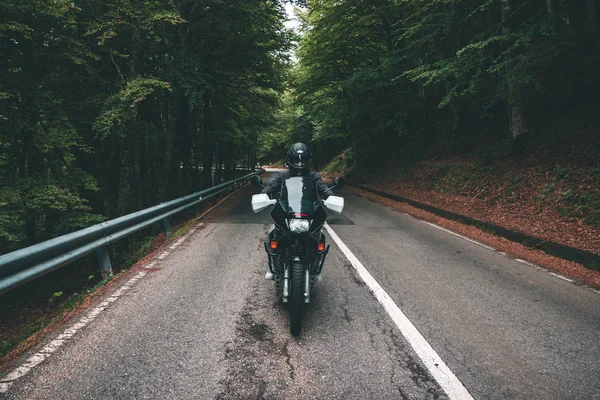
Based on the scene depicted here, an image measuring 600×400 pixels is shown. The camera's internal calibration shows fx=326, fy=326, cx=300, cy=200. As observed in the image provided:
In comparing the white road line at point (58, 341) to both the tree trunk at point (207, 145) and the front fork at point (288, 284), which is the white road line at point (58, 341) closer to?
the front fork at point (288, 284)

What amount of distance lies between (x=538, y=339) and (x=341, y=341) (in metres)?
2.05

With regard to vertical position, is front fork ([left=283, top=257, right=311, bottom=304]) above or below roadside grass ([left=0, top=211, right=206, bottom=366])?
above

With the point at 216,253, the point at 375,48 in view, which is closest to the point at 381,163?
the point at 375,48

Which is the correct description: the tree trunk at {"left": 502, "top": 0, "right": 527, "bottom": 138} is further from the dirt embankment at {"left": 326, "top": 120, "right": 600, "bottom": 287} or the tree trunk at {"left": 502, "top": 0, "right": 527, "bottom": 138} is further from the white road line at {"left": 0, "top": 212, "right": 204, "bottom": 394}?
the white road line at {"left": 0, "top": 212, "right": 204, "bottom": 394}

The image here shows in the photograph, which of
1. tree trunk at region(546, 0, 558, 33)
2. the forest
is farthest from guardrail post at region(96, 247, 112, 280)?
tree trunk at region(546, 0, 558, 33)

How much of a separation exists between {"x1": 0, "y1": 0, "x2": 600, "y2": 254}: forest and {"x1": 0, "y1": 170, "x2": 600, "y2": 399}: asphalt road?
5613 millimetres

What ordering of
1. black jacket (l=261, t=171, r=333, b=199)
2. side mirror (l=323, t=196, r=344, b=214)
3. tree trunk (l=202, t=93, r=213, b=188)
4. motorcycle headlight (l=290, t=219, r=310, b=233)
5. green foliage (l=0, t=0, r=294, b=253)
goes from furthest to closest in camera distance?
tree trunk (l=202, t=93, r=213, b=188) → green foliage (l=0, t=0, r=294, b=253) → black jacket (l=261, t=171, r=333, b=199) → side mirror (l=323, t=196, r=344, b=214) → motorcycle headlight (l=290, t=219, r=310, b=233)

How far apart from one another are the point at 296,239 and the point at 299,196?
48 cm

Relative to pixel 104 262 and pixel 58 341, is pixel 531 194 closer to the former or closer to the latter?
pixel 104 262

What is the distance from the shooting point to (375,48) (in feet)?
67.4

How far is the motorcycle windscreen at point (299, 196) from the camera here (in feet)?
11.6

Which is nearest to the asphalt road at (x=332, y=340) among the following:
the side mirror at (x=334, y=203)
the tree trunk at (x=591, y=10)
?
the side mirror at (x=334, y=203)

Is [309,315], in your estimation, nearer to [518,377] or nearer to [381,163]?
[518,377]

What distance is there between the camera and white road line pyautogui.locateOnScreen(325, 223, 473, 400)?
258cm
